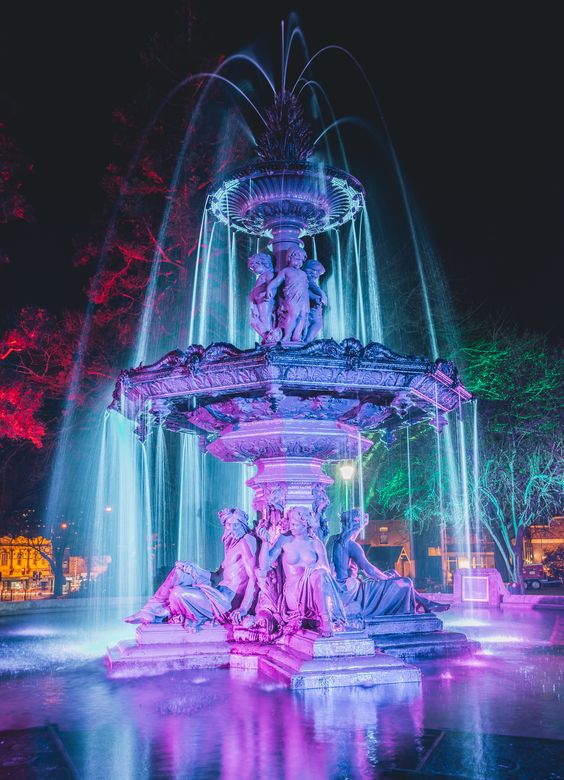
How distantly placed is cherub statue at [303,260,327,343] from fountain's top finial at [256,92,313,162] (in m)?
1.65

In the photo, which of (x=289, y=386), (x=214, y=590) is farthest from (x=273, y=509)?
(x=289, y=386)

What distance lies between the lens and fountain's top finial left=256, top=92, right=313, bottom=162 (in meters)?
11.3

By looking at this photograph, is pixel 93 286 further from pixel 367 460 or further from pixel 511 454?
pixel 511 454

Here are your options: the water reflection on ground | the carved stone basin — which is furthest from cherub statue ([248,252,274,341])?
the water reflection on ground

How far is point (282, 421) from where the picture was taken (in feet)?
33.8

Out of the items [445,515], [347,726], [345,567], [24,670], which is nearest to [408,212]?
[445,515]

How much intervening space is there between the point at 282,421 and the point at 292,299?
69.6 inches

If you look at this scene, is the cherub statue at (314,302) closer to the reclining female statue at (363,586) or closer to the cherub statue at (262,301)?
the cherub statue at (262,301)

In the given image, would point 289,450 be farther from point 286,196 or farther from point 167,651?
point 286,196

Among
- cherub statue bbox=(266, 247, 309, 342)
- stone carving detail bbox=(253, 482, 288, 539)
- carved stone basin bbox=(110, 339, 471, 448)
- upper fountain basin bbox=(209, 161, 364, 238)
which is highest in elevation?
upper fountain basin bbox=(209, 161, 364, 238)

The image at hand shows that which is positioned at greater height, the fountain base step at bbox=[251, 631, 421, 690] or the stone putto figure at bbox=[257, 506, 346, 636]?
the stone putto figure at bbox=[257, 506, 346, 636]

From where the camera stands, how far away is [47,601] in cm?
2142

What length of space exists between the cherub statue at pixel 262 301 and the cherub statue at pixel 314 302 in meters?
0.54

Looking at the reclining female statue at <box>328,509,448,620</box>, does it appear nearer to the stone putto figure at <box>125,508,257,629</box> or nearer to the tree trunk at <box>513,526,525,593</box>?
the stone putto figure at <box>125,508,257,629</box>
